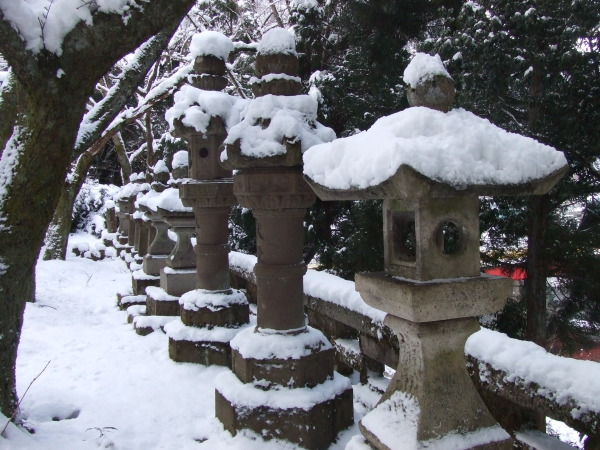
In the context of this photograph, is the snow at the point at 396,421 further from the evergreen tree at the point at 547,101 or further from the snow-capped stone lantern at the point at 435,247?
the evergreen tree at the point at 547,101

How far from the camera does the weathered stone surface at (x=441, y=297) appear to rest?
185 centimetres

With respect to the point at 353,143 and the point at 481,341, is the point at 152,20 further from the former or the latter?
the point at 481,341

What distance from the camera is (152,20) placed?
9.31ft

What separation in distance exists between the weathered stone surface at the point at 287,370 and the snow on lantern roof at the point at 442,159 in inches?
53.9

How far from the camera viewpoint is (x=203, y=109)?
4.17 meters

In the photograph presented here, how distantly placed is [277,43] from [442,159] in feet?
5.97

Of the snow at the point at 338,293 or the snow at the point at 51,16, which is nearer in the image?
the snow at the point at 51,16

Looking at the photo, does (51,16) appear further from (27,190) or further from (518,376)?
(518,376)

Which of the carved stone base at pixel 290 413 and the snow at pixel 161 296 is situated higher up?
the snow at pixel 161 296

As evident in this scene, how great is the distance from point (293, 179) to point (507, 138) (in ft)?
4.45

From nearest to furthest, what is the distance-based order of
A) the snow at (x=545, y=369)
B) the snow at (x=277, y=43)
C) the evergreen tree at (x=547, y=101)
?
the snow at (x=545, y=369) < the snow at (x=277, y=43) < the evergreen tree at (x=547, y=101)

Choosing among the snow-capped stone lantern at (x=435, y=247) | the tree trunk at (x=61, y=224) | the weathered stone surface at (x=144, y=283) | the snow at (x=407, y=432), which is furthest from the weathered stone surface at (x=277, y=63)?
the tree trunk at (x=61, y=224)

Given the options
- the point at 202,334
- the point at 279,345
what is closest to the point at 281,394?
the point at 279,345

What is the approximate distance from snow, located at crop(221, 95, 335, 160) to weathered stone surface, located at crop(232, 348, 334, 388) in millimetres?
1228
